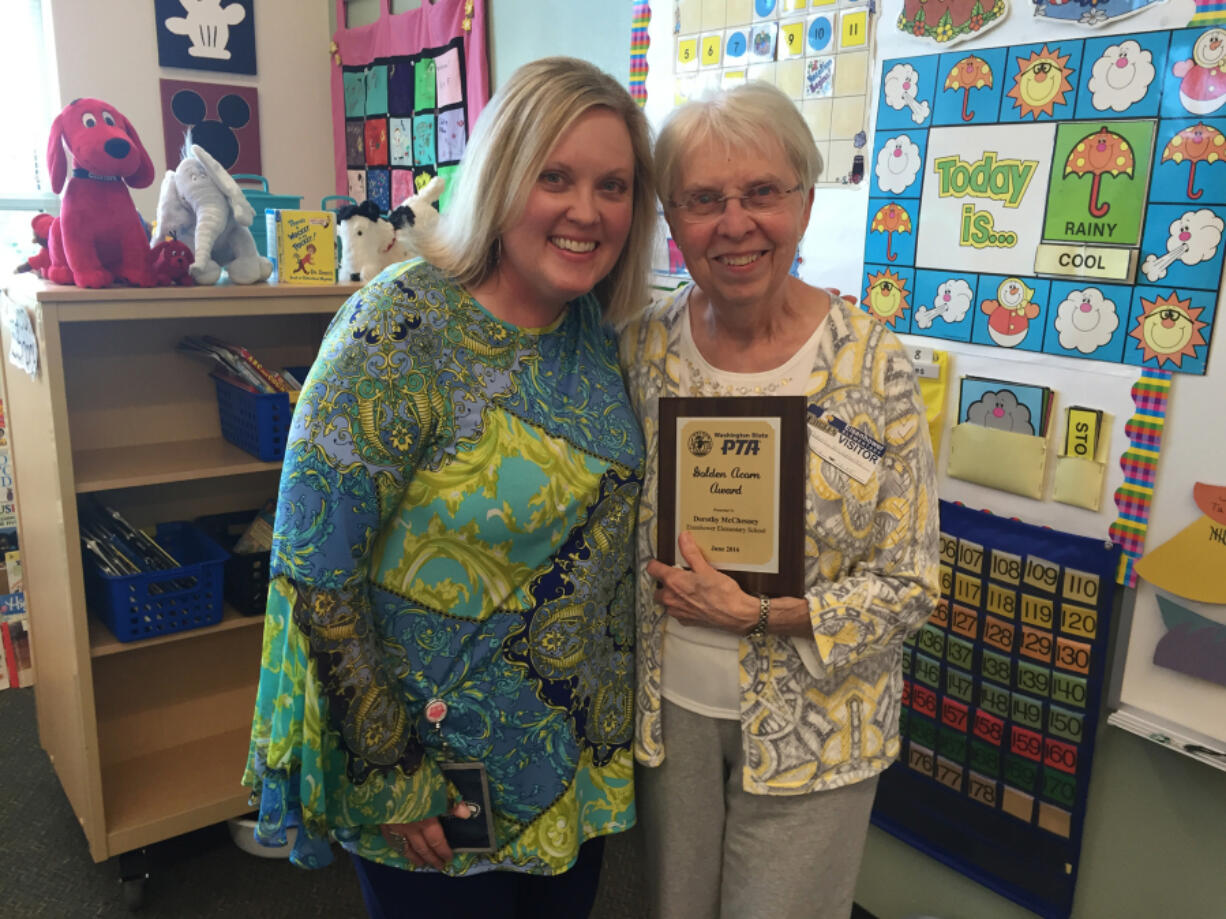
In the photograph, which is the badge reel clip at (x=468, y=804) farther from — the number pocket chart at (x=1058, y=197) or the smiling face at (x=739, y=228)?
the number pocket chart at (x=1058, y=197)

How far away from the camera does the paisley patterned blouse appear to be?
1027 mm

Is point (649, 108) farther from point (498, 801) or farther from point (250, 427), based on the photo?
point (498, 801)

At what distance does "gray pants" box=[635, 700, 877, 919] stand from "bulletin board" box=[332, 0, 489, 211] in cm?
179

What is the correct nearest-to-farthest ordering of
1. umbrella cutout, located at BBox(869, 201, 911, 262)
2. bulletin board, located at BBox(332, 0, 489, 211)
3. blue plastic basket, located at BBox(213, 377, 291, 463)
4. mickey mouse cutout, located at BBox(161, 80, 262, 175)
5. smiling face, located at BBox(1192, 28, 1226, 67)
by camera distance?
smiling face, located at BBox(1192, 28, 1226, 67), umbrella cutout, located at BBox(869, 201, 911, 262), blue plastic basket, located at BBox(213, 377, 291, 463), bulletin board, located at BBox(332, 0, 489, 211), mickey mouse cutout, located at BBox(161, 80, 262, 175)

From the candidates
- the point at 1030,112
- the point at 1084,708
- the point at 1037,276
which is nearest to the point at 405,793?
→ the point at 1084,708

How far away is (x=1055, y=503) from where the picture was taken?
155 centimetres

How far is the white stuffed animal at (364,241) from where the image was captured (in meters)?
2.23

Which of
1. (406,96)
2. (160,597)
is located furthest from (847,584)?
(406,96)

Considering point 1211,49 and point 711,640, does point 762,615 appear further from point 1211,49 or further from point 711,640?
point 1211,49

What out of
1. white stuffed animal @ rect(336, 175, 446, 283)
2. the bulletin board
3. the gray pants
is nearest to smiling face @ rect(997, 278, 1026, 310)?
the gray pants

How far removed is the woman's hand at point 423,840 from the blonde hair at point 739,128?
818 millimetres

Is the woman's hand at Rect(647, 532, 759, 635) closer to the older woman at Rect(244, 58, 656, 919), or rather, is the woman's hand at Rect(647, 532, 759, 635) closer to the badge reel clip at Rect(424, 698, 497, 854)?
the older woman at Rect(244, 58, 656, 919)

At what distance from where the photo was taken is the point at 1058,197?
4.80ft

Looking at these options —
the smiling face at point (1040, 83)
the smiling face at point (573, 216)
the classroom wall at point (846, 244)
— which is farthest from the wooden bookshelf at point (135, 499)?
the smiling face at point (1040, 83)
